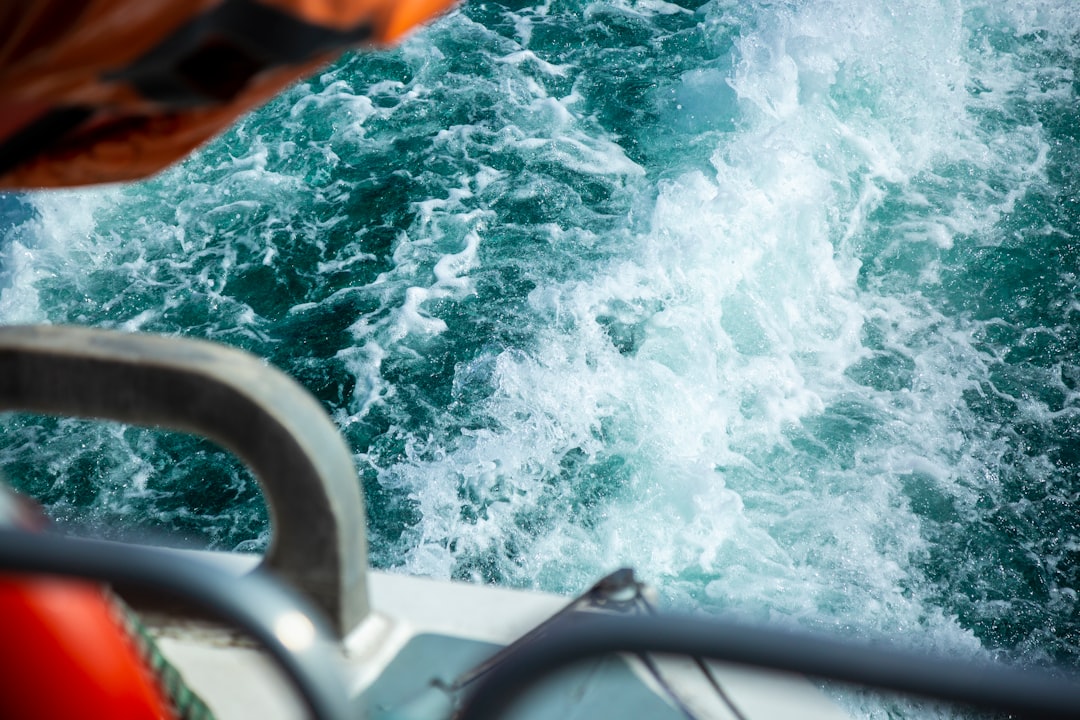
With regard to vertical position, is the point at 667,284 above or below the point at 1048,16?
below

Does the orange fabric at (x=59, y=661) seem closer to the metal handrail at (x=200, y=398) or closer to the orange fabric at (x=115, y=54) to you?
the metal handrail at (x=200, y=398)

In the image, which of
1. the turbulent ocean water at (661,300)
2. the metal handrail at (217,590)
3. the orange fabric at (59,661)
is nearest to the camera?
the metal handrail at (217,590)

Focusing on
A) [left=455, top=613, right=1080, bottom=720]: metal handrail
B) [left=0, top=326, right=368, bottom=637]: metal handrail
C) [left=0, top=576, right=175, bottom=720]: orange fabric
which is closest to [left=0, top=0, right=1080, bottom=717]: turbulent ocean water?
[left=0, top=326, right=368, bottom=637]: metal handrail

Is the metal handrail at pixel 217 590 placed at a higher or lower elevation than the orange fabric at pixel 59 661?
higher

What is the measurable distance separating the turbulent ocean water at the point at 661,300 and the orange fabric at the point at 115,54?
402cm

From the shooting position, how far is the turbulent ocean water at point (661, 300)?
199 inches

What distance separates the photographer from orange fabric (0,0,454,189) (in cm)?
93

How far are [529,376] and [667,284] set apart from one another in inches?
47.9

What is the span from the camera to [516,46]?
809cm

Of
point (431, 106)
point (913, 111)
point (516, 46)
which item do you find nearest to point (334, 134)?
point (431, 106)

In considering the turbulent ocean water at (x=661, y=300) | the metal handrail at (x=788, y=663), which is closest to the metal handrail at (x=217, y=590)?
the metal handrail at (x=788, y=663)

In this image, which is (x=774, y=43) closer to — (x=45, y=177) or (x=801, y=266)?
(x=801, y=266)

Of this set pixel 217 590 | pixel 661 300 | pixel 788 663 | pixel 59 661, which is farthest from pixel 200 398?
pixel 661 300

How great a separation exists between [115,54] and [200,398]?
835 millimetres
